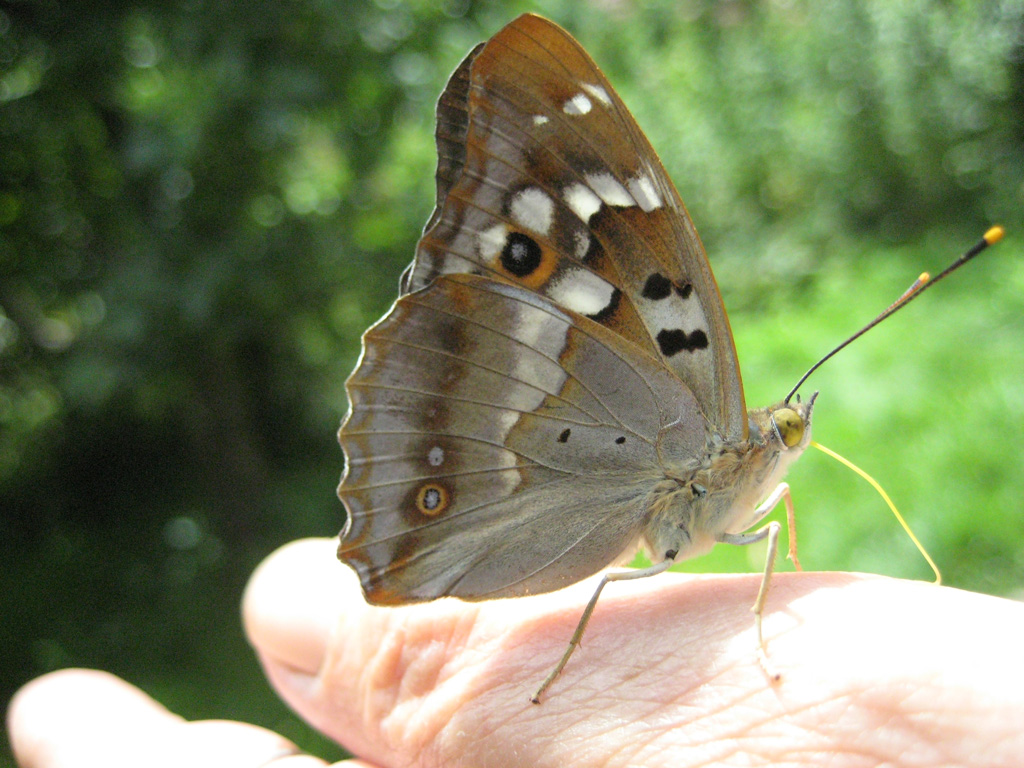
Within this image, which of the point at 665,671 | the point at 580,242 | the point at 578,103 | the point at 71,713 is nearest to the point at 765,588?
the point at 665,671

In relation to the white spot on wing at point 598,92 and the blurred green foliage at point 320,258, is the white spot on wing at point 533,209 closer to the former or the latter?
the white spot on wing at point 598,92

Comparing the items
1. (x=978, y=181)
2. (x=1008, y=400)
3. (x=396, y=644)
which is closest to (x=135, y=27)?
(x=396, y=644)

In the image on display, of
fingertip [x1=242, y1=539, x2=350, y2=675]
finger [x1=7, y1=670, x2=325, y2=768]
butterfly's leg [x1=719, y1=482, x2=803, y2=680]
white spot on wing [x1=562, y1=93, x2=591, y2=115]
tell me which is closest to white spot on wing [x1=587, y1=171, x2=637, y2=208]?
white spot on wing [x1=562, y1=93, x2=591, y2=115]

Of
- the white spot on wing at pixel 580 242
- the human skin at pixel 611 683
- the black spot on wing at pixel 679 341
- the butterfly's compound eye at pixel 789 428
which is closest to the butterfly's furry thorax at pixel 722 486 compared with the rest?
the butterfly's compound eye at pixel 789 428

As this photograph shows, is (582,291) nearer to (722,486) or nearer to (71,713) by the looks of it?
(722,486)

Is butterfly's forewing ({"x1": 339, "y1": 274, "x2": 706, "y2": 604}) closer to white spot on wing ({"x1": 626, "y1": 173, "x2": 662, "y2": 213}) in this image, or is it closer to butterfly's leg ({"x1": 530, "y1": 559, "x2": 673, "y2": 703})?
butterfly's leg ({"x1": 530, "y1": 559, "x2": 673, "y2": 703})

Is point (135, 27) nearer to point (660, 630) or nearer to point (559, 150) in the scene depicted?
point (559, 150)
